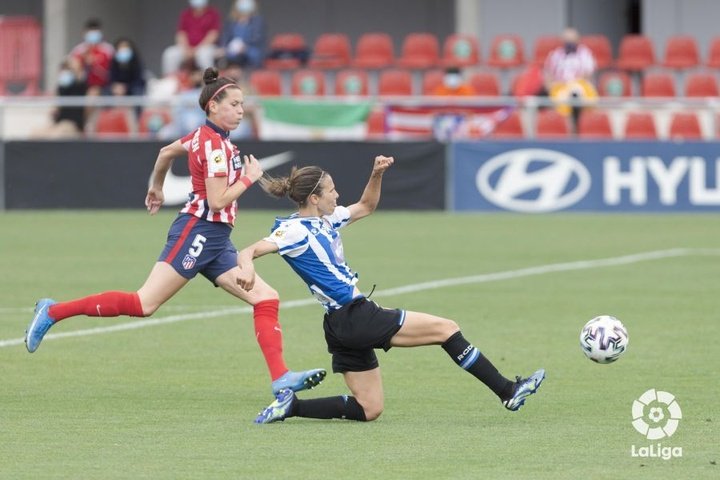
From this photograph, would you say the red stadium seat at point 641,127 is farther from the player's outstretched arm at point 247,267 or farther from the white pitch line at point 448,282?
the player's outstretched arm at point 247,267

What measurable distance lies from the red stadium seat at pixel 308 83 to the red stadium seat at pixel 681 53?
6.35m

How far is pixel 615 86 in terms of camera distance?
26.7m

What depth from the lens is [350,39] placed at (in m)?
33.8

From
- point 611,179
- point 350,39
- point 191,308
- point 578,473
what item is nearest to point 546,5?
point 350,39

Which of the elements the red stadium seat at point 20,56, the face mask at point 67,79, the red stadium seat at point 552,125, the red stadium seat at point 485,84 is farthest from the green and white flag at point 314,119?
the red stadium seat at point 20,56

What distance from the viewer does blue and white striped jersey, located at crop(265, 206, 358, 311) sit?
7.91 m

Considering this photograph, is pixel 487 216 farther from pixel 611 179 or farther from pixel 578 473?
pixel 578 473

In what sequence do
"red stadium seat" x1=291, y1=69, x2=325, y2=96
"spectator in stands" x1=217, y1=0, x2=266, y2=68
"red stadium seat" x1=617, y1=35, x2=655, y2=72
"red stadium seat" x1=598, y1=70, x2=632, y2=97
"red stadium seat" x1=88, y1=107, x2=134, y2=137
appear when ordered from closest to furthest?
"red stadium seat" x1=88, y1=107, x2=134, y2=137, "spectator in stands" x1=217, y1=0, x2=266, y2=68, "red stadium seat" x1=598, y1=70, x2=632, y2=97, "red stadium seat" x1=291, y1=69, x2=325, y2=96, "red stadium seat" x1=617, y1=35, x2=655, y2=72

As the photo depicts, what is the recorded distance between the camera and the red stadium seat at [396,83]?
27.7 metres

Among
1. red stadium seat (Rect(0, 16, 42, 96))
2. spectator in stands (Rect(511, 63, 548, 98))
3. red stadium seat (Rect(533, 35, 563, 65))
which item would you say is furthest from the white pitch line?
red stadium seat (Rect(0, 16, 42, 96))

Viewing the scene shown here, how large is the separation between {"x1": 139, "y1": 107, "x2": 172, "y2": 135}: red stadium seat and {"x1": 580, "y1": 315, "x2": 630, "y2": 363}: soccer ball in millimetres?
15881

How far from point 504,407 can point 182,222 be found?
2.12m

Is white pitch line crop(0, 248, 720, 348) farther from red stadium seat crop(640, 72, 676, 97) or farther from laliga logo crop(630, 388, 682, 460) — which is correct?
red stadium seat crop(640, 72, 676, 97)

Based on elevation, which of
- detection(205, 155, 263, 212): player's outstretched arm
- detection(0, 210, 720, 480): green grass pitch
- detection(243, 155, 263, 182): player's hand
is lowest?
detection(0, 210, 720, 480): green grass pitch
